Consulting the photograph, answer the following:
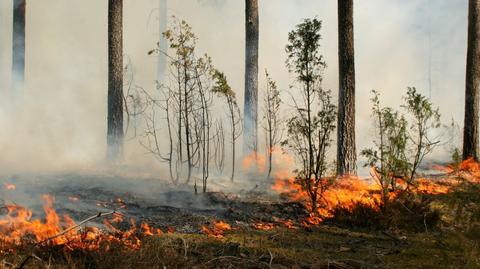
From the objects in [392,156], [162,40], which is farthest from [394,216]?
[162,40]

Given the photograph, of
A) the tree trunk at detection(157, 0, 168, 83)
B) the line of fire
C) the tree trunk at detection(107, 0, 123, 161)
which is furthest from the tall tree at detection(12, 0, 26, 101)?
the tree trunk at detection(157, 0, 168, 83)

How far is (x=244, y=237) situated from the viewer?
6.38 metres

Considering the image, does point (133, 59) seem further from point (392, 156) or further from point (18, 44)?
point (392, 156)

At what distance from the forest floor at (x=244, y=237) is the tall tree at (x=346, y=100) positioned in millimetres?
2315

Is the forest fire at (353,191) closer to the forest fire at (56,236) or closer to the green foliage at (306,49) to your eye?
the green foliage at (306,49)

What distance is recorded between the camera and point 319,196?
9.37 meters

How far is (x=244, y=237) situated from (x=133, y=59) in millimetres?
22966

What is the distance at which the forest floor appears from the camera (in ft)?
15.3

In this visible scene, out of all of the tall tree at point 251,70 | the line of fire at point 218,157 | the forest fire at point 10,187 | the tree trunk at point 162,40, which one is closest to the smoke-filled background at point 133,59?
the line of fire at point 218,157

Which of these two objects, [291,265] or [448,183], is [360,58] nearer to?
[448,183]

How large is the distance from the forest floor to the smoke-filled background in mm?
4642

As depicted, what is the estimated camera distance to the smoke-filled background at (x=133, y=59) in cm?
1661

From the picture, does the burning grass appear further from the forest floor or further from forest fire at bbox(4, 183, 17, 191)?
forest fire at bbox(4, 183, 17, 191)

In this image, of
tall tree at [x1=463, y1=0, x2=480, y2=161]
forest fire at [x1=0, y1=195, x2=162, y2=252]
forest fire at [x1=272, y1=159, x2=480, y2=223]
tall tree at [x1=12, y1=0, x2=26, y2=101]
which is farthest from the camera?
tall tree at [x1=12, y1=0, x2=26, y2=101]
